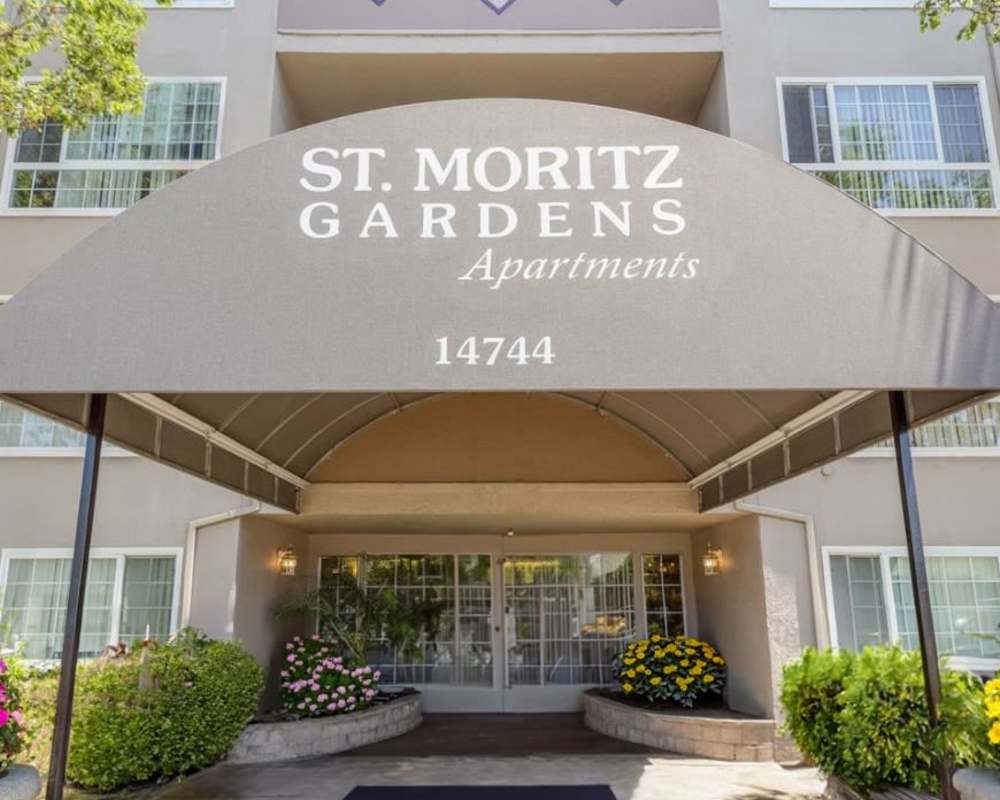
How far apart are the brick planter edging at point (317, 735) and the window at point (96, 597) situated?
5.48 feet

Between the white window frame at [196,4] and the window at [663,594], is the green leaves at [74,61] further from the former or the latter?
the window at [663,594]

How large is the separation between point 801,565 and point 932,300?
20.0 feet

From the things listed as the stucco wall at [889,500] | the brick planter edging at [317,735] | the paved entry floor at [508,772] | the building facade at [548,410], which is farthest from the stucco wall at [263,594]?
the stucco wall at [889,500]

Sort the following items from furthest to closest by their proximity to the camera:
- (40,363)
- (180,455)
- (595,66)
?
(595,66), (180,455), (40,363)

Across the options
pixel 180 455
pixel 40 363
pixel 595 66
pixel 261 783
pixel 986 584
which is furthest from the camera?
pixel 595 66

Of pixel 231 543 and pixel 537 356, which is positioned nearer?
pixel 537 356

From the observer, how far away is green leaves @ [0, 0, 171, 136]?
795cm

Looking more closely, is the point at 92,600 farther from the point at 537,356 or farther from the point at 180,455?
the point at 537,356

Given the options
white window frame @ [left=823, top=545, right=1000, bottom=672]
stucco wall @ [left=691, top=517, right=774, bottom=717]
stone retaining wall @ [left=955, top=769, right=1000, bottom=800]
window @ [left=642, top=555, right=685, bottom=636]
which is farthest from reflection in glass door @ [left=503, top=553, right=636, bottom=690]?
stone retaining wall @ [left=955, top=769, right=1000, bottom=800]

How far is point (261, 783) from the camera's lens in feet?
26.5

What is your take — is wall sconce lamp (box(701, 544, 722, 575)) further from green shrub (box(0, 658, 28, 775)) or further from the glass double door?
green shrub (box(0, 658, 28, 775))

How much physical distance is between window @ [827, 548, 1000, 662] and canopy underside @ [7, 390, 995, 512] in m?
→ 2.03

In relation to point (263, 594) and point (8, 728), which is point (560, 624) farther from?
point (8, 728)

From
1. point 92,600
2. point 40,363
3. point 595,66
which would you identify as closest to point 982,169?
point 595,66
